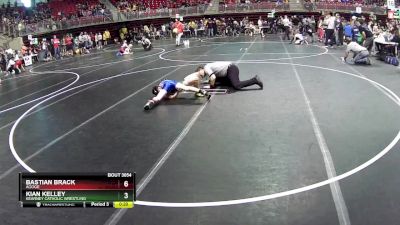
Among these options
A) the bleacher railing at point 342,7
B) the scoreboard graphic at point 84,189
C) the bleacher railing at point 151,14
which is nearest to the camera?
the scoreboard graphic at point 84,189

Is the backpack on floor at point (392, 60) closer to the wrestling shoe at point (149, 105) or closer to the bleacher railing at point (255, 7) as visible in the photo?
the wrestling shoe at point (149, 105)

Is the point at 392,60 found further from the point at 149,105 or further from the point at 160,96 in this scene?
the point at 149,105

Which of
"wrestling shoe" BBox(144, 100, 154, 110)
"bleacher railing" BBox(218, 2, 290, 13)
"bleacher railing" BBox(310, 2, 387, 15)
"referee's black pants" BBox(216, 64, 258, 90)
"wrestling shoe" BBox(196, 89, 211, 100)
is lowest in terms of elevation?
"wrestling shoe" BBox(144, 100, 154, 110)

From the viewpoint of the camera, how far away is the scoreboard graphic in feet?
12.1

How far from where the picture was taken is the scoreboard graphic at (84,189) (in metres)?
3.68

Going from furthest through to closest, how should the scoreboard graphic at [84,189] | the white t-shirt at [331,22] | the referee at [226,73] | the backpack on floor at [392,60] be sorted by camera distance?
the white t-shirt at [331,22] < the backpack on floor at [392,60] < the referee at [226,73] < the scoreboard graphic at [84,189]

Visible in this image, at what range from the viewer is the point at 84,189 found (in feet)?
12.1

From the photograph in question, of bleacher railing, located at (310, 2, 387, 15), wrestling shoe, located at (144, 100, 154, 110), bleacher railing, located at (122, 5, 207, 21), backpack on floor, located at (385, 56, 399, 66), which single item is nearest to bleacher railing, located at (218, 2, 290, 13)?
bleacher railing, located at (310, 2, 387, 15)

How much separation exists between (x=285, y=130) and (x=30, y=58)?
732 inches

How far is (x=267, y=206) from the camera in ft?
16.5

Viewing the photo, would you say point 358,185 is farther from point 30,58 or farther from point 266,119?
point 30,58

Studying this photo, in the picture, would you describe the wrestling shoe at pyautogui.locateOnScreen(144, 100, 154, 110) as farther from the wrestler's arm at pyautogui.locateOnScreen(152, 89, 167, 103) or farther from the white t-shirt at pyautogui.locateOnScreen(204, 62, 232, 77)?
the white t-shirt at pyautogui.locateOnScreen(204, 62, 232, 77)

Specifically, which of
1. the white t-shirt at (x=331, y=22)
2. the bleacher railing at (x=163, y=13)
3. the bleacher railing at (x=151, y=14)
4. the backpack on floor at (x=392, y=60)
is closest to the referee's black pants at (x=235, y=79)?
the backpack on floor at (x=392, y=60)

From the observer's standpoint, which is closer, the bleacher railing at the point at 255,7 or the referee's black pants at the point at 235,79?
the referee's black pants at the point at 235,79
